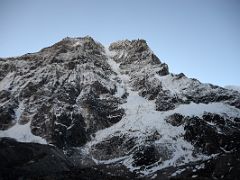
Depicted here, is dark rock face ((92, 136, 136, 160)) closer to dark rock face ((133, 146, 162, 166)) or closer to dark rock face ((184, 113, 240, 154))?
dark rock face ((133, 146, 162, 166))

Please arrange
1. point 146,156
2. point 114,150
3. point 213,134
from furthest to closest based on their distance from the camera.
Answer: point 114,150
point 213,134
point 146,156

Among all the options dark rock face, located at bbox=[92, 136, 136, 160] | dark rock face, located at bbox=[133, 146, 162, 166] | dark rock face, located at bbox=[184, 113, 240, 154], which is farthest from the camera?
dark rock face, located at bbox=[92, 136, 136, 160]

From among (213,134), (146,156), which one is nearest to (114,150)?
(146,156)

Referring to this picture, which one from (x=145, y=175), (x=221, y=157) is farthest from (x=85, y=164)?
(x=221, y=157)

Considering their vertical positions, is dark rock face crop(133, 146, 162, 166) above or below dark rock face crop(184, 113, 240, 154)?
below

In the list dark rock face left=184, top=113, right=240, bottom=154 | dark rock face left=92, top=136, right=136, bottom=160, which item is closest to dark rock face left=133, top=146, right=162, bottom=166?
dark rock face left=92, top=136, right=136, bottom=160

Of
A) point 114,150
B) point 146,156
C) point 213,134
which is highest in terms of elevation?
point 213,134

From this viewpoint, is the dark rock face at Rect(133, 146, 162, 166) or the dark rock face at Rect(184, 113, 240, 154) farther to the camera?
the dark rock face at Rect(184, 113, 240, 154)

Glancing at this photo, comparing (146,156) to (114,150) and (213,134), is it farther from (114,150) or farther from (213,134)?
(213,134)

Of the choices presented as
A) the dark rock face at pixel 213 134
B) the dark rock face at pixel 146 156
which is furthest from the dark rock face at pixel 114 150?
the dark rock face at pixel 213 134

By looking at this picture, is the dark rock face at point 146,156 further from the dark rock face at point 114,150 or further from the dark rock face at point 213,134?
the dark rock face at point 213,134

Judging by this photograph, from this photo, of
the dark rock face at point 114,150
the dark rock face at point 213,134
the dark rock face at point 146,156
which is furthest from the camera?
the dark rock face at point 114,150

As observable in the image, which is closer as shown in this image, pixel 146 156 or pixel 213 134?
pixel 146 156

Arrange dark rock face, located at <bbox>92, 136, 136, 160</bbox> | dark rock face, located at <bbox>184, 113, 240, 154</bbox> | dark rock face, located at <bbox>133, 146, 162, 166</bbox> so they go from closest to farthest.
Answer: dark rock face, located at <bbox>133, 146, 162, 166</bbox>
dark rock face, located at <bbox>184, 113, 240, 154</bbox>
dark rock face, located at <bbox>92, 136, 136, 160</bbox>
